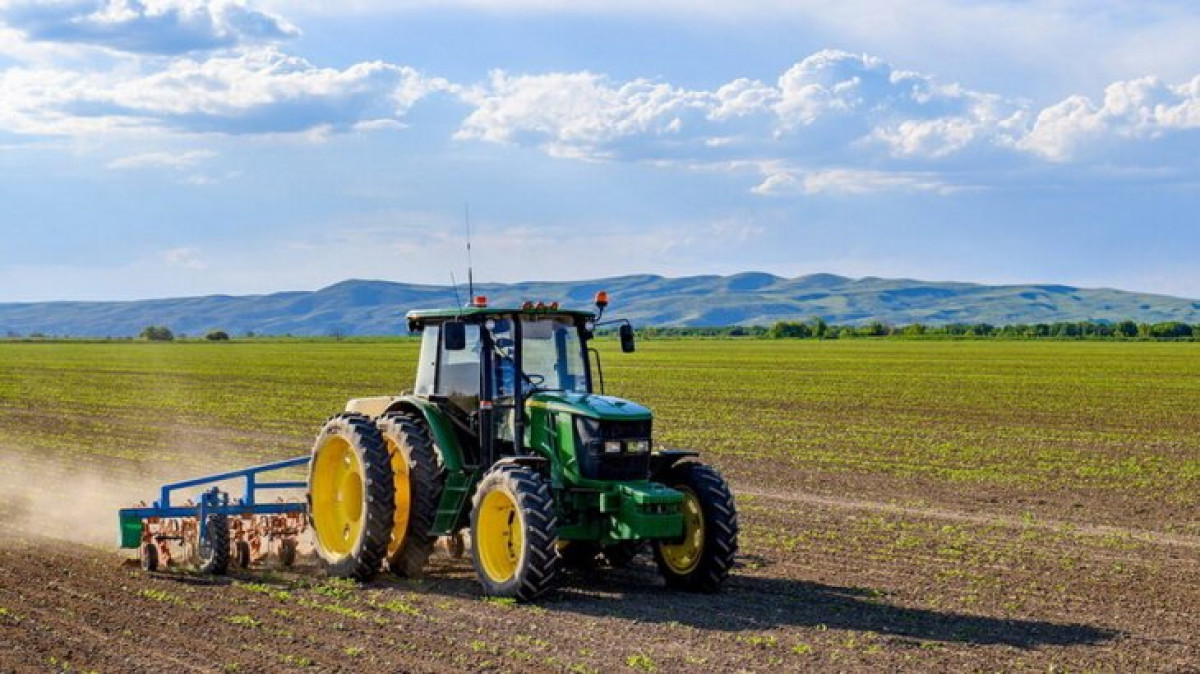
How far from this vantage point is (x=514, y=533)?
11594 mm

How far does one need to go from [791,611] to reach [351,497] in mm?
4431

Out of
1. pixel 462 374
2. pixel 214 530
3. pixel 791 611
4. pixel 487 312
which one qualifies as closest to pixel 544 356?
pixel 487 312

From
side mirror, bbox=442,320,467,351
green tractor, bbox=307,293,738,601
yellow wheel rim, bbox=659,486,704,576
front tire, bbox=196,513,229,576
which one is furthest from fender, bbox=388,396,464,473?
front tire, bbox=196,513,229,576

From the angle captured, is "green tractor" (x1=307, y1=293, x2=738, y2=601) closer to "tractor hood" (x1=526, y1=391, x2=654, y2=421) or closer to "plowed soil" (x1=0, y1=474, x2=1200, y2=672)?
"tractor hood" (x1=526, y1=391, x2=654, y2=421)

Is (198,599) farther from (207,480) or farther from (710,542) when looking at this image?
(710,542)

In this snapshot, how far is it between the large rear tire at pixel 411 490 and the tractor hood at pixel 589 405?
1068 millimetres

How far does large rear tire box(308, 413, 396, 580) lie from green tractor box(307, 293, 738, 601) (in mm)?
13

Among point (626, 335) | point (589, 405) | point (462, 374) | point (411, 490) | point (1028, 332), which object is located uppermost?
point (626, 335)

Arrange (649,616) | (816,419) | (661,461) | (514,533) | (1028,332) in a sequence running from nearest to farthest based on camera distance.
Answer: (649,616), (514,533), (661,461), (816,419), (1028,332)

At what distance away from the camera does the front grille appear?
11664 mm

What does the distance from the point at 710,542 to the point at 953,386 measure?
40169 millimetres

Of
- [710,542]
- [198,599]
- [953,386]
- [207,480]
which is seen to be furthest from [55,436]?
[953,386]

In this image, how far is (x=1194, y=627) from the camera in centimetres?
1111

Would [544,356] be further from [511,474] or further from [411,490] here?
[411,490]
